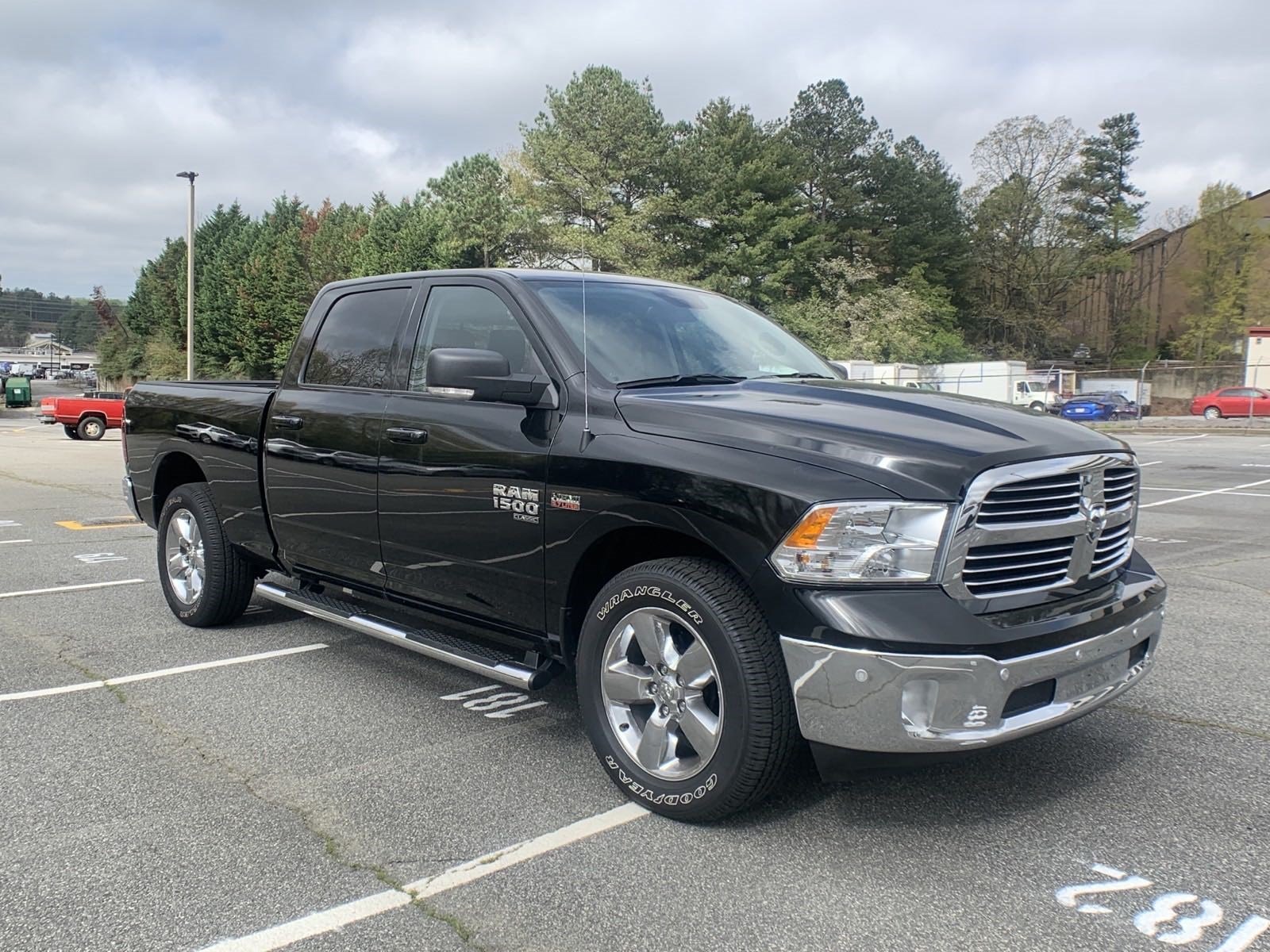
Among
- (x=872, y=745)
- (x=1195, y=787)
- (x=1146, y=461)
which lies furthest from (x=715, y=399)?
(x=1146, y=461)

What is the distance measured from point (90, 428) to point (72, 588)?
2544cm

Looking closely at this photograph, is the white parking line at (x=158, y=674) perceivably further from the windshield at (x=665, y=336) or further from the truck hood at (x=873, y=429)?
the truck hood at (x=873, y=429)

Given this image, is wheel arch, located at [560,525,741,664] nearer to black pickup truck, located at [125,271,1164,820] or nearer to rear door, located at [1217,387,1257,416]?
black pickup truck, located at [125,271,1164,820]

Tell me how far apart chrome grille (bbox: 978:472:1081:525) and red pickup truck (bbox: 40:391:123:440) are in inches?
1193

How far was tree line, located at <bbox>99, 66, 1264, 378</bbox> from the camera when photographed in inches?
1745

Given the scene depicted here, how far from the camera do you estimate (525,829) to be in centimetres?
335

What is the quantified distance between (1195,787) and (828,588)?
70.3 inches

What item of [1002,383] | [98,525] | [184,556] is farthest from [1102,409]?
[184,556]

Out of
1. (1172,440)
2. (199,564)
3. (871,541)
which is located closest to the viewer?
(871,541)

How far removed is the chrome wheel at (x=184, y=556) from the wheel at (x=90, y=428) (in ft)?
87.9

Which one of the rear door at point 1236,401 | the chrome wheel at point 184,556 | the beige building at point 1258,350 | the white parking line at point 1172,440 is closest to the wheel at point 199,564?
the chrome wheel at point 184,556

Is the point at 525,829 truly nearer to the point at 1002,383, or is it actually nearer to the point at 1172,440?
the point at 1172,440

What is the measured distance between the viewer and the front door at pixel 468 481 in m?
3.83

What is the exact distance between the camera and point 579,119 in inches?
1772
